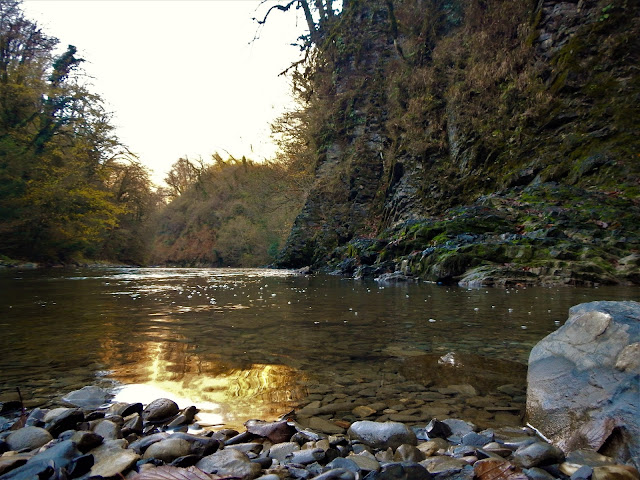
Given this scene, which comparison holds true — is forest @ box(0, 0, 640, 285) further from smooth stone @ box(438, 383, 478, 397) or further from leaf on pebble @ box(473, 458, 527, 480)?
leaf on pebble @ box(473, 458, 527, 480)

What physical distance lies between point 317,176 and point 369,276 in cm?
1473

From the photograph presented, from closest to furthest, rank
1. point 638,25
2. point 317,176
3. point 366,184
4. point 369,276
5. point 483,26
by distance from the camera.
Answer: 1. point 638,25
2. point 369,276
3. point 483,26
4. point 366,184
5. point 317,176

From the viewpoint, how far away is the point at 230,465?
53.2 inches

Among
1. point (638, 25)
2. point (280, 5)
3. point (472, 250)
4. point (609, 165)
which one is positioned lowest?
point (472, 250)

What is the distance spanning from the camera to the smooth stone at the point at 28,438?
1510mm

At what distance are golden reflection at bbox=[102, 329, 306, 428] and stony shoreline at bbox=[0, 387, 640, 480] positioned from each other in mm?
162

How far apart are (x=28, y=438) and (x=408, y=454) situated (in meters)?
1.41

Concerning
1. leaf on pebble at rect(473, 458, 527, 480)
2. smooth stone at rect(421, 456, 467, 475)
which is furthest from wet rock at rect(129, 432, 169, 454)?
leaf on pebble at rect(473, 458, 527, 480)

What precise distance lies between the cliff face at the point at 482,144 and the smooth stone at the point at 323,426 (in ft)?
25.1

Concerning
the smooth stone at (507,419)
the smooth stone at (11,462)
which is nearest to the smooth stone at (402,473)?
the smooth stone at (507,419)

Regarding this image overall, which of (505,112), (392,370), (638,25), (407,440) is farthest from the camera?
(505,112)

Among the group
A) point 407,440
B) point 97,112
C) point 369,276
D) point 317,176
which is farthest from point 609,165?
point 97,112

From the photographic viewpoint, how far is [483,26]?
1669 cm

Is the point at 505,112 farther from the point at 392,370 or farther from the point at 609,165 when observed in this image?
the point at 392,370
